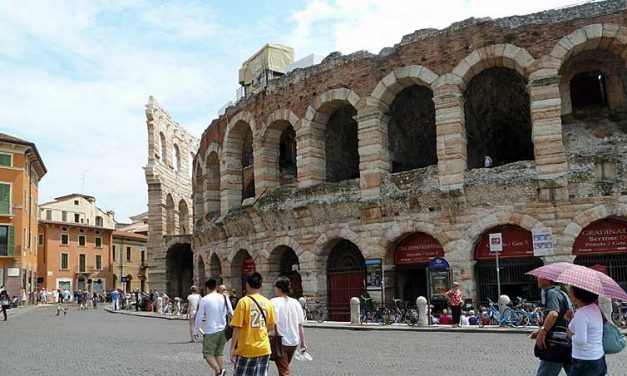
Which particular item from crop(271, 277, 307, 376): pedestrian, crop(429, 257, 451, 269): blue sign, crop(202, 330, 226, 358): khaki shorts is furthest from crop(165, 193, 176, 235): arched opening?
crop(271, 277, 307, 376): pedestrian

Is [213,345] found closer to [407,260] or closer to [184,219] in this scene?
[407,260]

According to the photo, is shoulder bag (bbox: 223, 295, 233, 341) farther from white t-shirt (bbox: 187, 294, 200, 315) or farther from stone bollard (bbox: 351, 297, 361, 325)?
stone bollard (bbox: 351, 297, 361, 325)

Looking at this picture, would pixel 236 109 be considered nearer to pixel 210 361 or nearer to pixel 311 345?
pixel 311 345

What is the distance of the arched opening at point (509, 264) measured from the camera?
18.3 meters

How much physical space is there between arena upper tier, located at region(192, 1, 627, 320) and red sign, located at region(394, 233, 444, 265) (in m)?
0.04

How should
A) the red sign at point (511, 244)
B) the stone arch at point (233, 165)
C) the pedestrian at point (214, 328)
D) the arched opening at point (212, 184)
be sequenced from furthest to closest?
the arched opening at point (212, 184) → the stone arch at point (233, 165) → the red sign at point (511, 244) → the pedestrian at point (214, 328)

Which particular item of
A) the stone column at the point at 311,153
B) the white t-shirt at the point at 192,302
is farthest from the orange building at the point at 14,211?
the white t-shirt at the point at 192,302

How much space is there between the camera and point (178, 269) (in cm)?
3994

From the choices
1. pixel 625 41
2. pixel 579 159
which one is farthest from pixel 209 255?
pixel 625 41

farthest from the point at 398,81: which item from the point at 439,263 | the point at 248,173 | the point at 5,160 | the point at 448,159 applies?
the point at 5,160

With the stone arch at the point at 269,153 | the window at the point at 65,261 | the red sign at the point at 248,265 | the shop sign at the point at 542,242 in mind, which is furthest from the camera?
the window at the point at 65,261

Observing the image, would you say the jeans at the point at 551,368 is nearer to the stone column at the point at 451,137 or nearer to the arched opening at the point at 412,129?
the stone column at the point at 451,137

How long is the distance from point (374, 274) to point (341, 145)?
6349 millimetres

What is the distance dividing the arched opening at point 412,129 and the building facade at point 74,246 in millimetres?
41940
